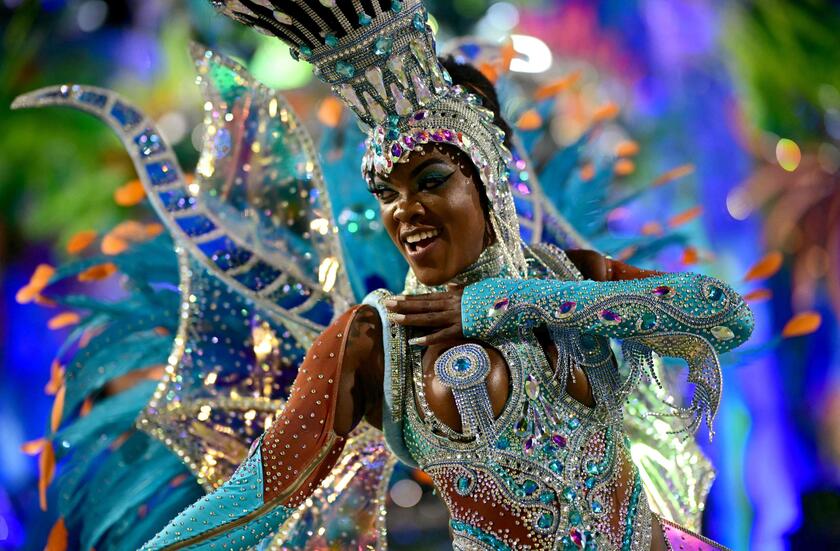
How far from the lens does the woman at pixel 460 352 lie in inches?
54.1

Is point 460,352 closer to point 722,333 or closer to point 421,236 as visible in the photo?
point 421,236

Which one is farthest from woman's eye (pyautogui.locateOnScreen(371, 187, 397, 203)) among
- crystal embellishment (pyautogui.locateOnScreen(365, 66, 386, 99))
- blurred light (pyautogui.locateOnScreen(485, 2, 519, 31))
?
blurred light (pyautogui.locateOnScreen(485, 2, 519, 31))

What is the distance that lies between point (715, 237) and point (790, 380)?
2.19ft

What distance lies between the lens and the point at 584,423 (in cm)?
146

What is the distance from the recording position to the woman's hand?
1443 mm

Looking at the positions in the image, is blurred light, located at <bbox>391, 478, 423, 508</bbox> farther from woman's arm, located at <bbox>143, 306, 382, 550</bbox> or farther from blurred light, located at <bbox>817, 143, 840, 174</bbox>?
blurred light, located at <bbox>817, 143, 840, 174</bbox>

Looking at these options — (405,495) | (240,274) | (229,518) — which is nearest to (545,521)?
(229,518)

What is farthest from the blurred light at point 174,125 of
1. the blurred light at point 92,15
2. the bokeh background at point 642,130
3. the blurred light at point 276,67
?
the blurred light at point 92,15

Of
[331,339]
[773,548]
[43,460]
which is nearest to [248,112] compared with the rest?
[331,339]

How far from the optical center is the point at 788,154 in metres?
4.46

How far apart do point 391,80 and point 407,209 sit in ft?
0.60

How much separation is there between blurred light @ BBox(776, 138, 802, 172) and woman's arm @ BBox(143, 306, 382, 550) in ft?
11.1

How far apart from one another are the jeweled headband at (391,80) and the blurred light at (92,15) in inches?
142

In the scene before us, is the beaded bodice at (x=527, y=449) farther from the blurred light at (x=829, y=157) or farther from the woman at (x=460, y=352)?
the blurred light at (x=829, y=157)
